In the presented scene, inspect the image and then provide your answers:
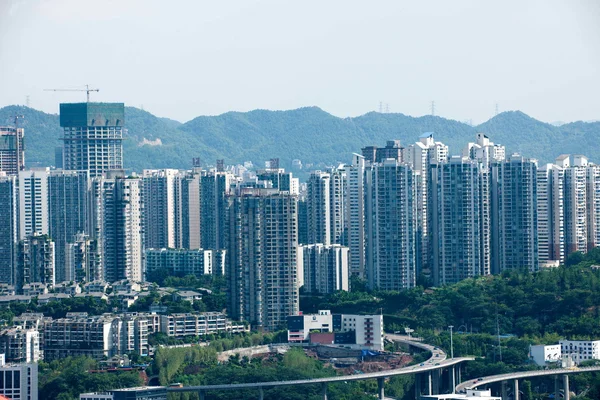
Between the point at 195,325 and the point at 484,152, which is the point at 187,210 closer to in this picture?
the point at 484,152

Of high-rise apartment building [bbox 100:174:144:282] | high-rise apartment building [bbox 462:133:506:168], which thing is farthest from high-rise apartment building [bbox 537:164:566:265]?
high-rise apartment building [bbox 100:174:144:282]

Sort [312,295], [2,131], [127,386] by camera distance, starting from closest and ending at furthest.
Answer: [127,386], [312,295], [2,131]

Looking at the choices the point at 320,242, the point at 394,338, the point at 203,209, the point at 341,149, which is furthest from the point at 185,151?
the point at 394,338

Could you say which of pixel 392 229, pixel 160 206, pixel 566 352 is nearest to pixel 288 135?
pixel 160 206

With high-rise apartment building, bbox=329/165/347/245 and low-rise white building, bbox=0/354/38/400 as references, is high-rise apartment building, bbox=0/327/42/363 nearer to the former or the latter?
low-rise white building, bbox=0/354/38/400

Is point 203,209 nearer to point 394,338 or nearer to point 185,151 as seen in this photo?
point 394,338

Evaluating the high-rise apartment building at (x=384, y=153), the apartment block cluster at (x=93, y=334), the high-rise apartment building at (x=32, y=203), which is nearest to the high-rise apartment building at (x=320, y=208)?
the high-rise apartment building at (x=384, y=153)
